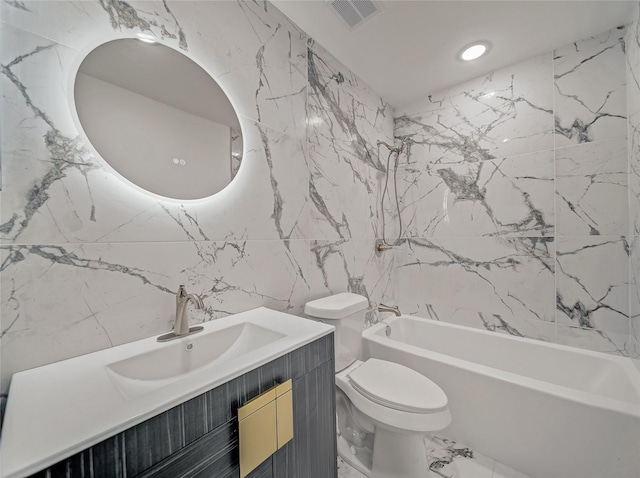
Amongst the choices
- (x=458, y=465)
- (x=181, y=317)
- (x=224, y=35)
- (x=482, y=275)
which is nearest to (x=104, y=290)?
(x=181, y=317)

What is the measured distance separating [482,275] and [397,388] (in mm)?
1247

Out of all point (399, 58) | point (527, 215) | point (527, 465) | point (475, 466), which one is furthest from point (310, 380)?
point (399, 58)

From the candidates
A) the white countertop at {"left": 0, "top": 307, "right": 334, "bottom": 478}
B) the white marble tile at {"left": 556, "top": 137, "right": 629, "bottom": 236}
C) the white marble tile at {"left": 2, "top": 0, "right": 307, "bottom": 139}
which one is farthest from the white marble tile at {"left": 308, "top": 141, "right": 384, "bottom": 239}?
the white marble tile at {"left": 556, "top": 137, "right": 629, "bottom": 236}

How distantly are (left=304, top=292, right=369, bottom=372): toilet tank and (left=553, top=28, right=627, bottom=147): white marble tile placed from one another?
1.79m

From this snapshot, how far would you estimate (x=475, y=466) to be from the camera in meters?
1.38

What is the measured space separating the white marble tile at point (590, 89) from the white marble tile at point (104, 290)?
86.4 inches

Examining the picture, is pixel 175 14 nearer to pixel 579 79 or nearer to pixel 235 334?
pixel 235 334

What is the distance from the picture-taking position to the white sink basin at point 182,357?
0.77m

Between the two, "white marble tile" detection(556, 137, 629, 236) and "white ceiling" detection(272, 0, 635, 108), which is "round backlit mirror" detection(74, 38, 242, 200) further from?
Result: "white marble tile" detection(556, 137, 629, 236)

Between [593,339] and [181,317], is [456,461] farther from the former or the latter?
[181,317]

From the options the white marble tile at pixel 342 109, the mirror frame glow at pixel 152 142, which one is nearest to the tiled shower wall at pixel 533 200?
the white marble tile at pixel 342 109

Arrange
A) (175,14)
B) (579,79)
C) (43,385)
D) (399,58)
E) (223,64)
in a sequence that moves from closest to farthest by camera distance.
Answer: (43,385)
(175,14)
(223,64)
(579,79)
(399,58)

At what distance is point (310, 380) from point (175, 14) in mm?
1521

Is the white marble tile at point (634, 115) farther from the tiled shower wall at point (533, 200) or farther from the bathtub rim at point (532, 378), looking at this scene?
the bathtub rim at point (532, 378)
